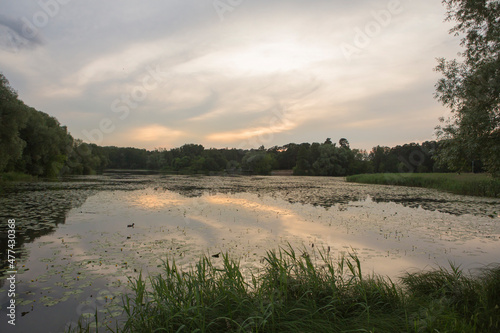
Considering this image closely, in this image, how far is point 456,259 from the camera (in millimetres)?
7930

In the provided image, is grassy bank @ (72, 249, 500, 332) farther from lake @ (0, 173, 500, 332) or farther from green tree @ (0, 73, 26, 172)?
green tree @ (0, 73, 26, 172)

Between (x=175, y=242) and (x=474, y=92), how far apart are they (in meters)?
11.3

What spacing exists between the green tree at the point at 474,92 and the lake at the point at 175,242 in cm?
303

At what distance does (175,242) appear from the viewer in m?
9.17

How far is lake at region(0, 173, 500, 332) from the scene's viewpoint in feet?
17.9

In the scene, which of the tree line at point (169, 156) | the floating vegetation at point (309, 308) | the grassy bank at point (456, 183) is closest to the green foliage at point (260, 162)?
the tree line at point (169, 156)

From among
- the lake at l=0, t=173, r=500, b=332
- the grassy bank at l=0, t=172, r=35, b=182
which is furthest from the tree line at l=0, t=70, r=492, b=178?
the lake at l=0, t=173, r=500, b=332

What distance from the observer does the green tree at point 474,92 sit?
9.47m

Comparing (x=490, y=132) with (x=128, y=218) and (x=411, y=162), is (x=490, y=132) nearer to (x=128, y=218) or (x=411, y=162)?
(x=128, y=218)

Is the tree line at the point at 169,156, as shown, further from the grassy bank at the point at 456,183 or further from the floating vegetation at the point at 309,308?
the floating vegetation at the point at 309,308

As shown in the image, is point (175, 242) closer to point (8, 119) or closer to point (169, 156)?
point (8, 119)

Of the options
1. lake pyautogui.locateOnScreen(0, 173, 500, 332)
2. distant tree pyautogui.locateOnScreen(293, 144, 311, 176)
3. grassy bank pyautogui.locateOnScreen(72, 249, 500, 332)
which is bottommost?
lake pyautogui.locateOnScreen(0, 173, 500, 332)

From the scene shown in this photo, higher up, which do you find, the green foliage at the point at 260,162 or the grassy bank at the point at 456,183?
the green foliage at the point at 260,162

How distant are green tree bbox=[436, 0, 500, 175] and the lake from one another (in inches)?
119
